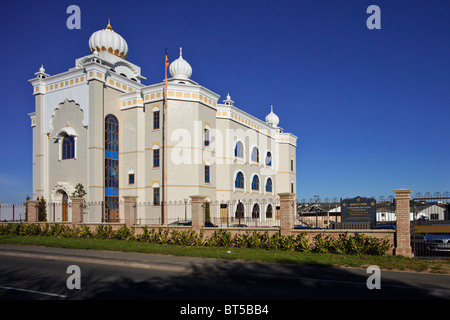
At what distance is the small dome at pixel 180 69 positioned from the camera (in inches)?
1377

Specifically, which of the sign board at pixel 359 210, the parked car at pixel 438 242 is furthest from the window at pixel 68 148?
the parked car at pixel 438 242

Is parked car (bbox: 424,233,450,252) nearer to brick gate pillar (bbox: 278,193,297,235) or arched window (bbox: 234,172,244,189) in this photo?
brick gate pillar (bbox: 278,193,297,235)

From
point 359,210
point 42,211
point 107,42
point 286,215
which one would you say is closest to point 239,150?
point 107,42

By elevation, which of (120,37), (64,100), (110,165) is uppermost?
(120,37)

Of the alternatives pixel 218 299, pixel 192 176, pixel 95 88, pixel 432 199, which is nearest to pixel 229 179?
pixel 192 176

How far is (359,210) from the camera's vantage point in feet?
52.6

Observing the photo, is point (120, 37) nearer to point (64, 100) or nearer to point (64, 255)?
point (64, 100)

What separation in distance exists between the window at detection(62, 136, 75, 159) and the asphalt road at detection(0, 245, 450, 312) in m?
20.8

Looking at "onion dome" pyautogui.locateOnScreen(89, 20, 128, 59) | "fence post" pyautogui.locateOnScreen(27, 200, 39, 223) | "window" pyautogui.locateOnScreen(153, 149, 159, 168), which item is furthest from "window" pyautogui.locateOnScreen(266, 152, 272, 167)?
"fence post" pyautogui.locateOnScreen(27, 200, 39, 223)

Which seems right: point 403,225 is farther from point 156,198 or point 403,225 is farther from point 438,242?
point 156,198

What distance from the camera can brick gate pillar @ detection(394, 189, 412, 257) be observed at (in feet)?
45.7
